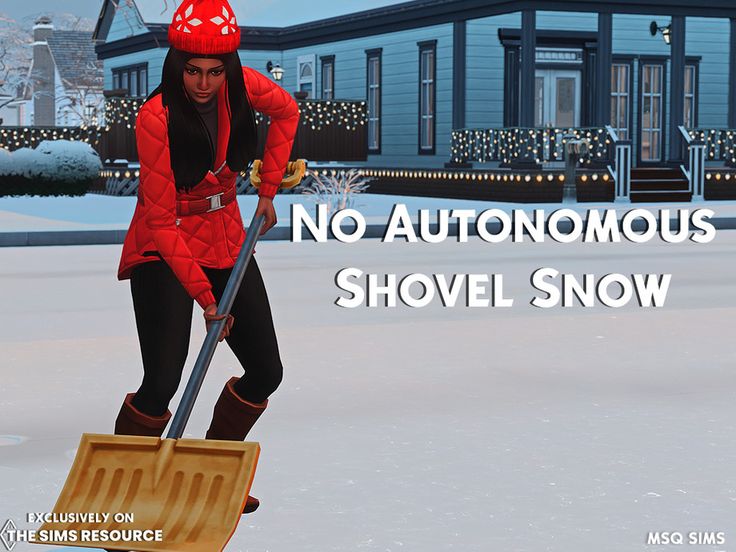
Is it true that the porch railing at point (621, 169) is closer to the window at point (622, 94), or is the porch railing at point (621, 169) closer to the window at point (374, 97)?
the window at point (622, 94)

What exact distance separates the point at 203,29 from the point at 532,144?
2481 centimetres

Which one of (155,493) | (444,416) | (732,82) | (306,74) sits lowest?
(444,416)

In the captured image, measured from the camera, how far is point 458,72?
31.8 m

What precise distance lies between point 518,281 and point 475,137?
16.0 meters

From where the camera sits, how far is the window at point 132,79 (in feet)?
136

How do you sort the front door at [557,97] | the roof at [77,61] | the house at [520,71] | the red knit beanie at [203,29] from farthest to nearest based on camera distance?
the roof at [77,61] → the front door at [557,97] → the house at [520,71] → the red knit beanie at [203,29]

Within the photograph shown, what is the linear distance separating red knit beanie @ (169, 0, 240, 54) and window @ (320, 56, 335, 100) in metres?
32.7

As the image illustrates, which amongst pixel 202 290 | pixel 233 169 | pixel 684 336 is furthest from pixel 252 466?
pixel 684 336

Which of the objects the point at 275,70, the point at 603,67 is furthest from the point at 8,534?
the point at 275,70

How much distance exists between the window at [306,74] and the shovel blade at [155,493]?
1330 inches

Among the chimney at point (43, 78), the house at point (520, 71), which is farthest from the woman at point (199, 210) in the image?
the chimney at point (43, 78)

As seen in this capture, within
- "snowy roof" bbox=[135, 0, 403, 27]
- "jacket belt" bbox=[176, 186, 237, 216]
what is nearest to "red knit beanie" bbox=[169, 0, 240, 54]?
"jacket belt" bbox=[176, 186, 237, 216]

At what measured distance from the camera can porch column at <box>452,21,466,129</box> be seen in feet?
104

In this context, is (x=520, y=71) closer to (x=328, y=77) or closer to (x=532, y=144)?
(x=532, y=144)
